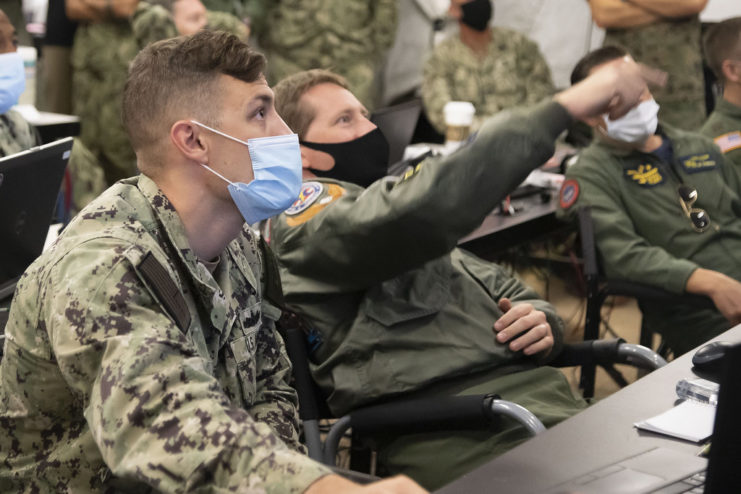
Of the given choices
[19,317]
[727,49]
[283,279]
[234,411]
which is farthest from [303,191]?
[727,49]

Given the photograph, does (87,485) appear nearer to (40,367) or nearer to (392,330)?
(40,367)

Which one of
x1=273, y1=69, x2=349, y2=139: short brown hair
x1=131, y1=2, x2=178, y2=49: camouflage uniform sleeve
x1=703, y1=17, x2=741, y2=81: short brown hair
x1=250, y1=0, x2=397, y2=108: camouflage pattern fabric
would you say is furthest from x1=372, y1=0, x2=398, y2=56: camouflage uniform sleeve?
x1=273, y1=69, x2=349, y2=139: short brown hair

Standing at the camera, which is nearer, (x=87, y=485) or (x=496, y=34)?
(x=87, y=485)

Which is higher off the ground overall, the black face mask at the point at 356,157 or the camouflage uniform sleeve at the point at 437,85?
the black face mask at the point at 356,157

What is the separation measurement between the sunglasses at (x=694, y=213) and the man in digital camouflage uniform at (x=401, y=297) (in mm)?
931

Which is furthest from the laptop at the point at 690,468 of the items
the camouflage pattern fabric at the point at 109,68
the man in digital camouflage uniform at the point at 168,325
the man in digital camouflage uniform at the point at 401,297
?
the camouflage pattern fabric at the point at 109,68

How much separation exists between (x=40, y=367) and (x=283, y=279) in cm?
69

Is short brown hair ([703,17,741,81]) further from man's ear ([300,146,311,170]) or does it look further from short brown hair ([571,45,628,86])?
man's ear ([300,146,311,170])

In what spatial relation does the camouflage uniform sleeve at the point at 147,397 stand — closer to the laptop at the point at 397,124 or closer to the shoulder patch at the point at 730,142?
the laptop at the point at 397,124

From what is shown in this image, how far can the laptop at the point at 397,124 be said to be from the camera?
3100 mm

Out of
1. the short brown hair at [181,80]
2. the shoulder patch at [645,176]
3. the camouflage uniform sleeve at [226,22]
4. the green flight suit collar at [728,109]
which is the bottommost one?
the camouflage uniform sleeve at [226,22]

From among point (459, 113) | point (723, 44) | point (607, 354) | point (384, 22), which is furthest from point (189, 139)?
point (384, 22)

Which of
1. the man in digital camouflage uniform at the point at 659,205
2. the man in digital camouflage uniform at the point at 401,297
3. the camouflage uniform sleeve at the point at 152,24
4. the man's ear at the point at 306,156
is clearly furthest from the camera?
the camouflage uniform sleeve at the point at 152,24

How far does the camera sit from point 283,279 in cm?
181
